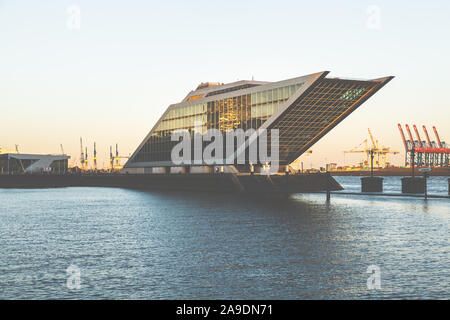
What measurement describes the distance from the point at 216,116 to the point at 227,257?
8388 cm

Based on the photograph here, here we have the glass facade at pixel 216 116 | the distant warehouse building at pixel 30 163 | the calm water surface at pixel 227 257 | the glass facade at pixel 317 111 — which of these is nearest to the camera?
the calm water surface at pixel 227 257

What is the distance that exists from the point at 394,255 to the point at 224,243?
8945 millimetres

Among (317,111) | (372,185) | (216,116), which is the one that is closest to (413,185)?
(372,185)

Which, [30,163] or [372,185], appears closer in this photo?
[372,185]

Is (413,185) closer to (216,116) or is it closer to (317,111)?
(317,111)

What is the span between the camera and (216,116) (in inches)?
4144

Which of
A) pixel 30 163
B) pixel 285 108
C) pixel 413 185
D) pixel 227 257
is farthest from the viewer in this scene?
pixel 30 163

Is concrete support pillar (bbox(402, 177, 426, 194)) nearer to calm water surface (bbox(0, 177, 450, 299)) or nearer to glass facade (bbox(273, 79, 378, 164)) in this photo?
glass facade (bbox(273, 79, 378, 164))

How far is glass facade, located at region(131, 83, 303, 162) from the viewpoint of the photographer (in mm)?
89312

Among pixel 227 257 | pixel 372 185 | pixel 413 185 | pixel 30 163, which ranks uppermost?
pixel 30 163

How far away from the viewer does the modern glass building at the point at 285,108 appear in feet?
274

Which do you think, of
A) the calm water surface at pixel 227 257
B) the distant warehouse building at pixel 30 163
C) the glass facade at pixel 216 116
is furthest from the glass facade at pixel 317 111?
the distant warehouse building at pixel 30 163

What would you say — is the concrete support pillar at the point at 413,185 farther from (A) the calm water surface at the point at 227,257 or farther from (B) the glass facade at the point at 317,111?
(A) the calm water surface at the point at 227,257

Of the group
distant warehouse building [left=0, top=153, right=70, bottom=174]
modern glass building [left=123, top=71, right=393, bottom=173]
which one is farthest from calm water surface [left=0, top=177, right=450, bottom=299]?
distant warehouse building [left=0, top=153, right=70, bottom=174]
